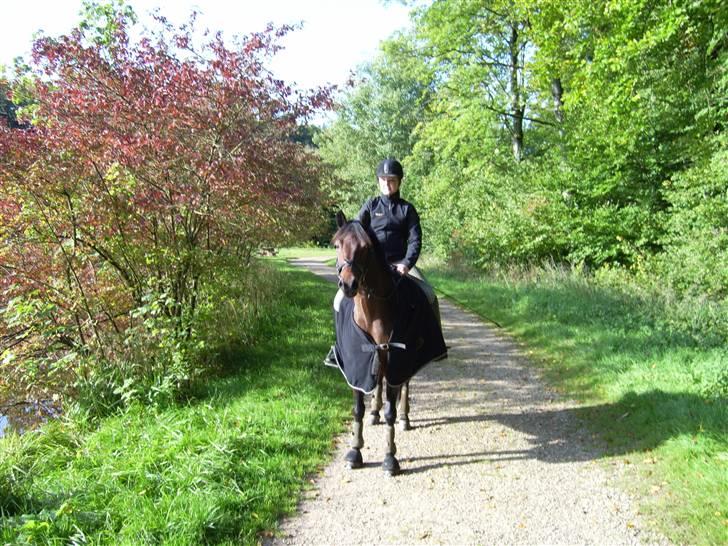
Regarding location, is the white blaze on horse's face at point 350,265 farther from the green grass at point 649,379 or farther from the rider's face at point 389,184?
the green grass at point 649,379

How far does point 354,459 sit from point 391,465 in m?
0.38

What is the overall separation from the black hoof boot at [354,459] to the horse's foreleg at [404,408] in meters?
1.03

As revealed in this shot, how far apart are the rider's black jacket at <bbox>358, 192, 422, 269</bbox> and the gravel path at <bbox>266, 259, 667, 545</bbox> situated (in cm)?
210

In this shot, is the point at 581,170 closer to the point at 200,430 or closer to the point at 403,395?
the point at 403,395

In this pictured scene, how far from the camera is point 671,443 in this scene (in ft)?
15.5

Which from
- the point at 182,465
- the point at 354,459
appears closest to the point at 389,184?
the point at 354,459

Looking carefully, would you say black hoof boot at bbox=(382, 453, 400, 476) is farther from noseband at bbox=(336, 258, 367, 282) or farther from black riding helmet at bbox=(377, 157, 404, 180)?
black riding helmet at bbox=(377, 157, 404, 180)

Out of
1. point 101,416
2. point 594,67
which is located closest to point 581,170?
point 594,67

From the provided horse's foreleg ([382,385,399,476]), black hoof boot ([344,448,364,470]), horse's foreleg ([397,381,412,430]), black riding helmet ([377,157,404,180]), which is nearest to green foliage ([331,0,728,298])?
black riding helmet ([377,157,404,180])

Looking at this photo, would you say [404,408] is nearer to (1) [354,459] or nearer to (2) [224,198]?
(1) [354,459]

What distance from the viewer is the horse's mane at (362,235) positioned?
162 inches

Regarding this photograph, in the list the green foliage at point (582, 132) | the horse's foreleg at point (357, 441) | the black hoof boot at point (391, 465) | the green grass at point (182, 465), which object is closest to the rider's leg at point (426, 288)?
the horse's foreleg at point (357, 441)

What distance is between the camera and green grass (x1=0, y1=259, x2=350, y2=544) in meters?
3.46

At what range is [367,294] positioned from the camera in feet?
14.4
